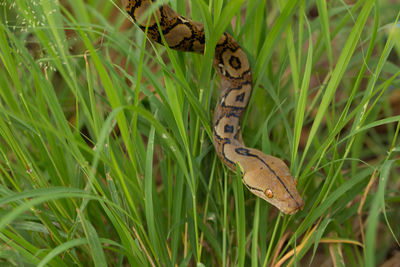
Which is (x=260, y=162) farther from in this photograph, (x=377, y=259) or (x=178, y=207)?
(x=377, y=259)

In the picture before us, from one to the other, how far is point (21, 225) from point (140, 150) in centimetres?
84

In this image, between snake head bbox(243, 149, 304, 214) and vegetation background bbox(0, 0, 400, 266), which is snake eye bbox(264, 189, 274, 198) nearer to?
snake head bbox(243, 149, 304, 214)

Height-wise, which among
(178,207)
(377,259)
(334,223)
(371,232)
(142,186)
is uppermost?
(371,232)

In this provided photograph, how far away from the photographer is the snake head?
243 cm

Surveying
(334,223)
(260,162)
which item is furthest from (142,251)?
(334,223)

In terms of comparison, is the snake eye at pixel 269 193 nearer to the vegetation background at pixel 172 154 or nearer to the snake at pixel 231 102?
the snake at pixel 231 102

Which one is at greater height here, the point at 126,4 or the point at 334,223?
the point at 126,4

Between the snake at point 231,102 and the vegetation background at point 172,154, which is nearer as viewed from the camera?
the vegetation background at point 172,154

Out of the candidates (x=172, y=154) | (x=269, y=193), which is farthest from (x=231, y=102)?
(x=269, y=193)

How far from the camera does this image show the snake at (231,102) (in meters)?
2.51

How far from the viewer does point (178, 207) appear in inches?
100

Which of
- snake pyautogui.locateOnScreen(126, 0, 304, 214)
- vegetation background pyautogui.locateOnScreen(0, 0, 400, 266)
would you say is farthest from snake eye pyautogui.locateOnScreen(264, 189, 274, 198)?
vegetation background pyautogui.locateOnScreen(0, 0, 400, 266)

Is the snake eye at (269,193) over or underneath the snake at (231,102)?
underneath

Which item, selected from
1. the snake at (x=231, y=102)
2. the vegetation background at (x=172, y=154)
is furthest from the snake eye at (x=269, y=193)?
the vegetation background at (x=172, y=154)
